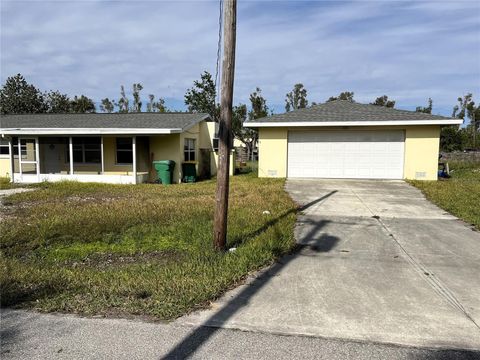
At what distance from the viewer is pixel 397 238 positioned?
693cm

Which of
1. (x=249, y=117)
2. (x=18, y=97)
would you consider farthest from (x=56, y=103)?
(x=249, y=117)

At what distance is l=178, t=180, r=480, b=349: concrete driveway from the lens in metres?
3.54

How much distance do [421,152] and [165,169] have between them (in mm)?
11160

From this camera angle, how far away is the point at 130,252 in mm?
5902

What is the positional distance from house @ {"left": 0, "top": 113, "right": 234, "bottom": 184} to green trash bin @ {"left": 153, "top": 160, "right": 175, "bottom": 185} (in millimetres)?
751

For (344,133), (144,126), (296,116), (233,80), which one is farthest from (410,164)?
(233,80)

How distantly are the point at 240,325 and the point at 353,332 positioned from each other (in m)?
1.06

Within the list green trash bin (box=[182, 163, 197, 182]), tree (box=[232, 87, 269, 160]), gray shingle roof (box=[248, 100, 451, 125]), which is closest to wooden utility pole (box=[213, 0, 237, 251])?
gray shingle roof (box=[248, 100, 451, 125])

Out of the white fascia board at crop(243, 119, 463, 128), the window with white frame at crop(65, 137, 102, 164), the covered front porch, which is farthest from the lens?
the window with white frame at crop(65, 137, 102, 164)

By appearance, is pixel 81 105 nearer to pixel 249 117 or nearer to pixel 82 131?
pixel 249 117

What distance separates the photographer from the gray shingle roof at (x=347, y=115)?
15852 mm

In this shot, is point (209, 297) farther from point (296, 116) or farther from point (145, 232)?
point (296, 116)

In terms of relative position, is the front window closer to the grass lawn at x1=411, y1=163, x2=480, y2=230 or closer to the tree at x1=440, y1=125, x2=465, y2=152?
the grass lawn at x1=411, y1=163, x2=480, y2=230

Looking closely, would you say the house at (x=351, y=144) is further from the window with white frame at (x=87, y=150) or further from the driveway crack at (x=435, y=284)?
the driveway crack at (x=435, y=284)
